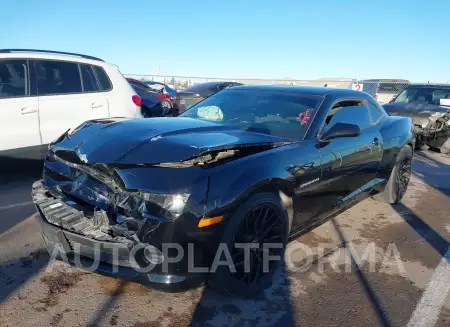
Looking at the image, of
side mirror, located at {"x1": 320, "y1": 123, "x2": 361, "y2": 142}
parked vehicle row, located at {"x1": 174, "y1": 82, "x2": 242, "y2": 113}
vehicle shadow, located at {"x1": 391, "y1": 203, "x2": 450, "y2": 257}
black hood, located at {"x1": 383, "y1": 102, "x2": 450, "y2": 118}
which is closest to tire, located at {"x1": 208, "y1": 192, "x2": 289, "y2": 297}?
side mirror, located at {"x1": 320, "y1": 123, "x2": 361, "y2": 142}

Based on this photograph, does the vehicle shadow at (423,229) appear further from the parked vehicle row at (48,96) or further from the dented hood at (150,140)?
the parked vehicle row at (48,96)

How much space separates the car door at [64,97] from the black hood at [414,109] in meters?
6.78

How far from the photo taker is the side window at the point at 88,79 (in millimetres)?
5406

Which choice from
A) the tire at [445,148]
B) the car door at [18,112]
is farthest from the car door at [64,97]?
the tire at [445,148]

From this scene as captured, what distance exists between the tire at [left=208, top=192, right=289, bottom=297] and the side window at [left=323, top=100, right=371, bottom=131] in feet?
3.52

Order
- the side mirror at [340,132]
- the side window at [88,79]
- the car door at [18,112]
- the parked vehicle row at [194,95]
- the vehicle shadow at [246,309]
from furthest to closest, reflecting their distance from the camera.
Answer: the parked vehicle row at [194,95], the side window at [88,79], the car door at [18,112], the side mirror at [340,132], the vehicle shadow at [246,309]

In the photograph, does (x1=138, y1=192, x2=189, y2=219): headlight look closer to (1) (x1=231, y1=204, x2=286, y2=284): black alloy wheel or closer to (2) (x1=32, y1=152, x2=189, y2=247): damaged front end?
(2) (x1=32, y1=152, x2=189, y2=247): damaged front end

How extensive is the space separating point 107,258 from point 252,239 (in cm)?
101

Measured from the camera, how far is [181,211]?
7.27 feet

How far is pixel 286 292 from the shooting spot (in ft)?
9.36

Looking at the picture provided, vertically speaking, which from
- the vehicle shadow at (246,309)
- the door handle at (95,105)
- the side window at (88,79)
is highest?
the side window at (88,79)

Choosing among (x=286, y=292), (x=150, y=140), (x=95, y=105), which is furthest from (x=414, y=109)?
(x=150, y=140)

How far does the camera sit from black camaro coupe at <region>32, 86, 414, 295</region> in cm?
226

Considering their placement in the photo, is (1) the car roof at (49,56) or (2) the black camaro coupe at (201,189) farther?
(1) the car roof at (49,56)
